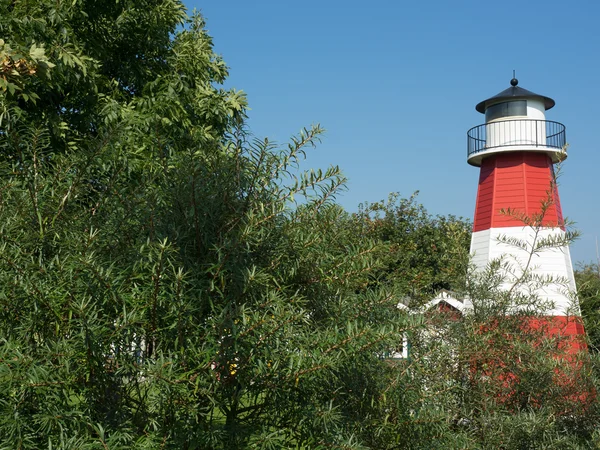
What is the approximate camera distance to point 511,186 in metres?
18.6

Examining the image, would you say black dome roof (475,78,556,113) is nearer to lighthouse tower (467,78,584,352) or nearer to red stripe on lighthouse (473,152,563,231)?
lighthouse tower (467,78,584,352)

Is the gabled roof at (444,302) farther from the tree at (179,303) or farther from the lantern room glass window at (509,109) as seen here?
the lantern room glass window at (509,109)

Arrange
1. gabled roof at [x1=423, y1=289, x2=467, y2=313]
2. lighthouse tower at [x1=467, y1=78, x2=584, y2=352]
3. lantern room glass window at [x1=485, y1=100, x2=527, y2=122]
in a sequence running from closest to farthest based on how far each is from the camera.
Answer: gabled roof at [x1=423, y1=289, x2=467, y2=313], lighthouse tower at [x1=467, y1=78, x2=584, y2=352], lantern room glass window at [x1=485, y1=100, x2=527, y2=122]

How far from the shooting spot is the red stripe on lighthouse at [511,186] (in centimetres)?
1812

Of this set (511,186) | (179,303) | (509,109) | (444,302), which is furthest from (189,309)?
(509,109)

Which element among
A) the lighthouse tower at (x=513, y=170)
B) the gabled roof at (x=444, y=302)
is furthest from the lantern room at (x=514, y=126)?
the gabled roof at (x=444, y=302)

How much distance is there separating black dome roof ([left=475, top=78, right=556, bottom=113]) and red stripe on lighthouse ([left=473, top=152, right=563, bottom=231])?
1.85 meters

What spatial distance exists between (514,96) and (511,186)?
3.02 m

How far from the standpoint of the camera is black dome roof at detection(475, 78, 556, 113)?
19.9 metres

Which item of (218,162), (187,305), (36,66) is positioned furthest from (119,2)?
(187,305)

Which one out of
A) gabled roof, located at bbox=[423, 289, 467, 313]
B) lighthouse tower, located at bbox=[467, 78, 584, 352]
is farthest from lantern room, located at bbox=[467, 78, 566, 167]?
gabled roof, located at bbox=[423, 289, 467, 313]

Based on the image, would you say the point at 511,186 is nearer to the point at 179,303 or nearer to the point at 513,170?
the point at 513,170

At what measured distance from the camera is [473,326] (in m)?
6.61

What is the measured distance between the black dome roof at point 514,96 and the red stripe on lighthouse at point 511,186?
6.07 ft
